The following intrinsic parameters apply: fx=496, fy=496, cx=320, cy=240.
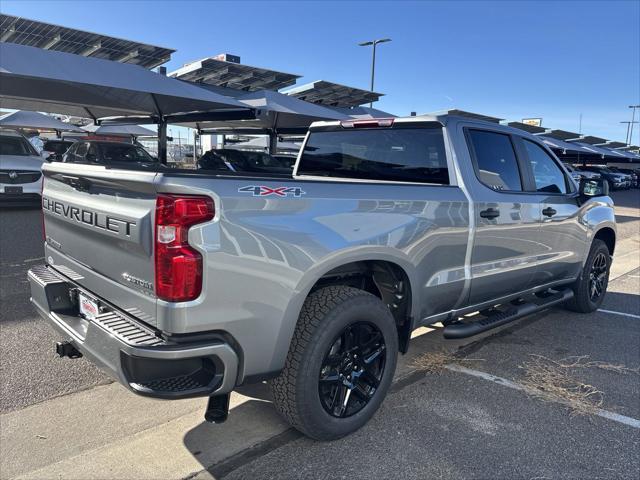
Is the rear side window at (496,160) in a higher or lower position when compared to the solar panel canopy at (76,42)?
lower

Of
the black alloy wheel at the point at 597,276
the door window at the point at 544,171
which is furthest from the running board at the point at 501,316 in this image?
the door window at the point at 544,171

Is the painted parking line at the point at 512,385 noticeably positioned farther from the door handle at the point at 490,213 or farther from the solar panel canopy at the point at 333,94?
the solar panel canopy at the point at 333,94

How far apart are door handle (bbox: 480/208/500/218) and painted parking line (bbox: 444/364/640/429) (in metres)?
1.27

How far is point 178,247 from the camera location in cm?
219

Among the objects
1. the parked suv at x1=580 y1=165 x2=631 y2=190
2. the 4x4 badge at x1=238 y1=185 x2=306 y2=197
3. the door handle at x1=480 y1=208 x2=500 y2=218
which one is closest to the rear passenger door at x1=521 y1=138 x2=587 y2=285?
the door handle at x1=480 y1=208 x2=500 y2=218

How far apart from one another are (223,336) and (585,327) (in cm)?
448

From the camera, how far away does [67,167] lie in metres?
2.93

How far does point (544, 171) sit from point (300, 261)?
324cm

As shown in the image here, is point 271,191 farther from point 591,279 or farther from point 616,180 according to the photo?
point 616,180

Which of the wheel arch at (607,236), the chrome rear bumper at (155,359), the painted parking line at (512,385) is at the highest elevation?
the wheel arch at (607,236)

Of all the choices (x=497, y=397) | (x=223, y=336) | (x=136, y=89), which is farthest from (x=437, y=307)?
(x=136, y=89)

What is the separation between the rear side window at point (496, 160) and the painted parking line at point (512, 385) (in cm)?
149

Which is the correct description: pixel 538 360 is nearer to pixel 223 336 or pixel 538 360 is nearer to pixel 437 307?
pixel 437 307

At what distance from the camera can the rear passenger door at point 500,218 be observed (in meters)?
3.79
